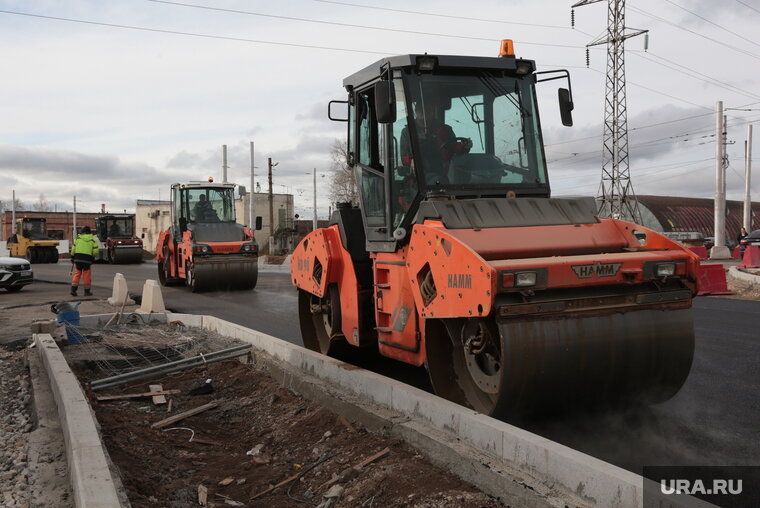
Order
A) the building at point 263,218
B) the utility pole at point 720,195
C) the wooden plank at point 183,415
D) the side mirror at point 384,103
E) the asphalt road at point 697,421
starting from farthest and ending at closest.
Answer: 1. the building at point 263,218
2. the utility pole at point 720,195
3. the wooden plank at point 183,415
4. the side mirror at point 384,103
5. the asphalt road at point 697,421

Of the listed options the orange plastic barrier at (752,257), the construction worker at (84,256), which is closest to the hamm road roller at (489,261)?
the construction worker at (84,256)

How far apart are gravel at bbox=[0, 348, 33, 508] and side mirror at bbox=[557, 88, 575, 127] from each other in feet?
16.4

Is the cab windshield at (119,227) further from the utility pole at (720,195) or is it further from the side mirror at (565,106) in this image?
the side mirror at (565,106)

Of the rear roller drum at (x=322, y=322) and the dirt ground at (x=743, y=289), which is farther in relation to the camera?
the dirt ground at (x=743, y=289)

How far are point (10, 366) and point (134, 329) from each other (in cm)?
256

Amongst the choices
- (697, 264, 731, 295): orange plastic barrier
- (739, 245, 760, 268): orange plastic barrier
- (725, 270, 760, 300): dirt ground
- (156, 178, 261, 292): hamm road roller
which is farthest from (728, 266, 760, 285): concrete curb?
(156, 178, 261, 292): hamm road roller

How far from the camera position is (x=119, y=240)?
3819 centimetres

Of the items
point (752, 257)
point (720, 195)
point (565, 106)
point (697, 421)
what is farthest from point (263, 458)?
point (720, 195)

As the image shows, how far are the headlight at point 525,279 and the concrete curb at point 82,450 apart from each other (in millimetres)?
2520

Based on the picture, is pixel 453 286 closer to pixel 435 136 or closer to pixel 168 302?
pixel 435 136

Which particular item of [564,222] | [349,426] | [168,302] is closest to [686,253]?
[564,222]

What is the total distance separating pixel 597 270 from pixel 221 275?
13.9 meters

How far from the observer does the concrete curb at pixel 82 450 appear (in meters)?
3.53

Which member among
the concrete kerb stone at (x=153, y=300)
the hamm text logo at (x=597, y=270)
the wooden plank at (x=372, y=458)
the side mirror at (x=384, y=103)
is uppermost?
the side mirror at (x=384, y=103)
